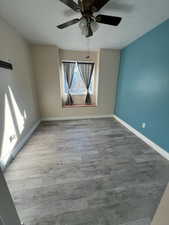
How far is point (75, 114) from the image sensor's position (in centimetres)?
379

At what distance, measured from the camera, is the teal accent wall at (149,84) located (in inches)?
75.3

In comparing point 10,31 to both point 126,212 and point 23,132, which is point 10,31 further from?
point 126,212

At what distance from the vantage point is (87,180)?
4.86 feet

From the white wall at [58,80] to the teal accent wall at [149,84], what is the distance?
1.70 ft

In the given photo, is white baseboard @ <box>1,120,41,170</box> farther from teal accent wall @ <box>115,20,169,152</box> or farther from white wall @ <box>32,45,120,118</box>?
teal accent wall @ <box>115,20,169,152</box>

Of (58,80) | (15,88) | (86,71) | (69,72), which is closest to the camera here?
(15,88)

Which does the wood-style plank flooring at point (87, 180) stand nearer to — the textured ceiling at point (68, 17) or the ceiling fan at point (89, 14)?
the ceiling fan at point (89, 14)

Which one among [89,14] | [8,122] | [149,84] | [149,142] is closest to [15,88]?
Answer: [8,122]

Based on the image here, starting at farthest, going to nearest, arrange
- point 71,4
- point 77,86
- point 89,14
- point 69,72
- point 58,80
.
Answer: point 77,86
point 69,72
point 58,80
point 89,14
point 71,4

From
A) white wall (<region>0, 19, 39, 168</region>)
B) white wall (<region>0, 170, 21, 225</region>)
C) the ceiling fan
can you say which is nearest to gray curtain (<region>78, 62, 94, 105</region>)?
white wall (<region>0, 19, 39, 168</region>)

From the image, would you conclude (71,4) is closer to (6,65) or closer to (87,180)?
(6,65)

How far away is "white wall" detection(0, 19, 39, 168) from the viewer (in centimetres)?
176

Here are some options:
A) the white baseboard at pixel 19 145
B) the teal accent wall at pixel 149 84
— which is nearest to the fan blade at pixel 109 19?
the teal accent wall at pixel 149 84

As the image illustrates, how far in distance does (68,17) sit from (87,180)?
261 centimetres
